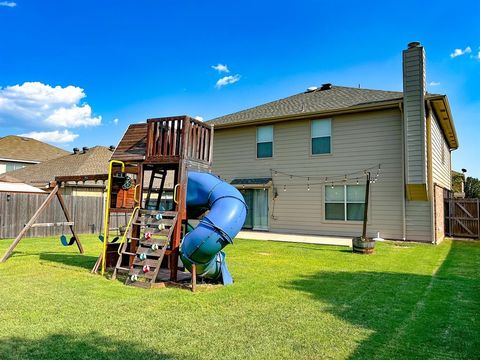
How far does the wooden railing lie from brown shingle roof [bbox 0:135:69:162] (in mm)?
26338

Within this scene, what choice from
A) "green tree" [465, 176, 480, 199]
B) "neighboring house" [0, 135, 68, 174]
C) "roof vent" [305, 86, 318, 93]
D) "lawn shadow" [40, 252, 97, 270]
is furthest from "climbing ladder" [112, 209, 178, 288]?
"green tree" [465, 176, 480, 199]

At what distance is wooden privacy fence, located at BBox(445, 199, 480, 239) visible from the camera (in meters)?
14.5

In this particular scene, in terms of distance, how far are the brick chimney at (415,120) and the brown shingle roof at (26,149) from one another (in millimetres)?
28467

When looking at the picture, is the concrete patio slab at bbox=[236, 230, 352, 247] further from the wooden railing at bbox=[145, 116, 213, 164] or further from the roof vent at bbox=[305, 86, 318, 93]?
the roof vent at bbox=[305, 86, 318, 93]

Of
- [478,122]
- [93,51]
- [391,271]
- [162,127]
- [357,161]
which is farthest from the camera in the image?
[478,122]

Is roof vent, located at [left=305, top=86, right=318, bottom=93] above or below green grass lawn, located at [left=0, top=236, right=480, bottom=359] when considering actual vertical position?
above

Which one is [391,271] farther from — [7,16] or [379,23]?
[7,16]

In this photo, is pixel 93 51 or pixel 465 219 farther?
pixel 93 51

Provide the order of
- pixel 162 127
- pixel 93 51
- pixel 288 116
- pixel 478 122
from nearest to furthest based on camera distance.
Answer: pixel 162 127, pixel 288 116, pixel 93 51, pixel 478 122

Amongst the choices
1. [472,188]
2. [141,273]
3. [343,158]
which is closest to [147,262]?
[141,273]

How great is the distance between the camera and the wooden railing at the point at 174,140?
21.9 ft

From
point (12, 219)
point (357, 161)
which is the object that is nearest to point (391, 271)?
point (357, 161)

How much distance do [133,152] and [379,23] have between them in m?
9.88

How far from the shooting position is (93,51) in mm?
16734
